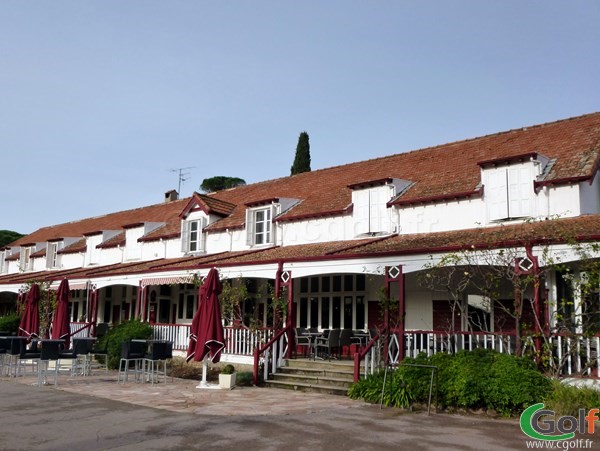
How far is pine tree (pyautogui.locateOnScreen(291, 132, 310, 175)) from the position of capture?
41.0 metres

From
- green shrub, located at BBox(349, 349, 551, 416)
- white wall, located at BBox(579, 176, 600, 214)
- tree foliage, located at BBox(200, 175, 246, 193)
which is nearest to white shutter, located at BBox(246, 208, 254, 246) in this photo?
green shrub, located at BBox(349, 349, 551, 416)

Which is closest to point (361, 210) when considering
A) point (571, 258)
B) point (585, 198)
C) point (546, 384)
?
point (585, 198)

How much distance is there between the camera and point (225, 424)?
9406 mm

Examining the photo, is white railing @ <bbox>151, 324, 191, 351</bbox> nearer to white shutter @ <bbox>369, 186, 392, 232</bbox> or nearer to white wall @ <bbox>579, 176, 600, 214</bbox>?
white shutter @ <bbox>369, 186, 392, 232</bbox>

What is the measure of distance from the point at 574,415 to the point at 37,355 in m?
12.6

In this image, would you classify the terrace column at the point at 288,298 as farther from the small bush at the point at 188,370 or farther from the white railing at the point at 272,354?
the small bush at the point at 188,370

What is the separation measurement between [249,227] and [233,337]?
518cm

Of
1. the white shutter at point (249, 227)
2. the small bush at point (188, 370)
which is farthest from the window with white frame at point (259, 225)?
the small bush at point (188, 370)

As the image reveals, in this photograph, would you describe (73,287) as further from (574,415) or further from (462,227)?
(574,415)

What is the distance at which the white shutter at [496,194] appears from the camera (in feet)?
50.5

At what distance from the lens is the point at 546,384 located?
10.3 meters

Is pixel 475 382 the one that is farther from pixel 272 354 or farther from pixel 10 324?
pixel 10 324
